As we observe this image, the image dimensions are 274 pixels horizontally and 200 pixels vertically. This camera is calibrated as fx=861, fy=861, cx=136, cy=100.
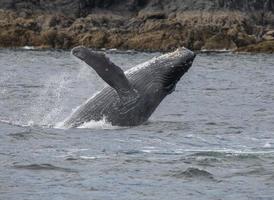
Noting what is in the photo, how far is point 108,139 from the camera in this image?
60.7 ft

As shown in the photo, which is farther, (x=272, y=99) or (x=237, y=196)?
(x=272, y=99)

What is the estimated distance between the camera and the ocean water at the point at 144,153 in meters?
13.8

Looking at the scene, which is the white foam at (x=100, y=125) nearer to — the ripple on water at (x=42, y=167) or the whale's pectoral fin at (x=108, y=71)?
the whale's pectoral fin at (x=108, y=71)

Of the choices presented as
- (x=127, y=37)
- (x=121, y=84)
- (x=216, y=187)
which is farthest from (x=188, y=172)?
(x=127, y=37)

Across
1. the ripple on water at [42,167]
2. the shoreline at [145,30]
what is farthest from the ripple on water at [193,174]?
the shoreline at [145,30]

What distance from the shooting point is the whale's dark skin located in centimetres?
1958

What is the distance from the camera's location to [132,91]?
19.8 meters

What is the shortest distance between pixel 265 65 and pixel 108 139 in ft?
141

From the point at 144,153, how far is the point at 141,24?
8132cm

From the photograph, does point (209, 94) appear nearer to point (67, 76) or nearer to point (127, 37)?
point (67, 76)

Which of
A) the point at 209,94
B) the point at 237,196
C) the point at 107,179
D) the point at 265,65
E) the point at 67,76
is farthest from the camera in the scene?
the point at 265,65

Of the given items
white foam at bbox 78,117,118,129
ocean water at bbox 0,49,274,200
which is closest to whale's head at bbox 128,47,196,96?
ocean water at bbox 0,49,274,200

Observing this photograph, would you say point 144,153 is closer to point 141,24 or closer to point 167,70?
point 167,70

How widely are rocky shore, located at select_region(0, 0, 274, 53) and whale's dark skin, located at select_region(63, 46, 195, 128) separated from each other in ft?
203
